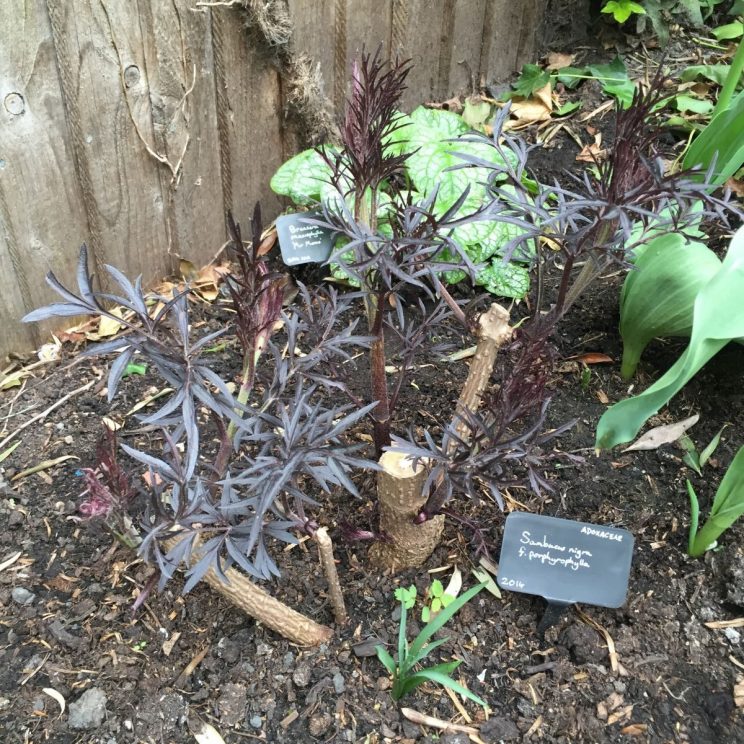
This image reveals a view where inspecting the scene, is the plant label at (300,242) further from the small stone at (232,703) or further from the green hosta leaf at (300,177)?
the small stone at (232,703)

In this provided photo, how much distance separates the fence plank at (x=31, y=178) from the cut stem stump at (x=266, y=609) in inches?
32.8

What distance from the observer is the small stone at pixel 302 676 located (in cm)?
112

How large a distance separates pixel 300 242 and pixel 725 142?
0.97m

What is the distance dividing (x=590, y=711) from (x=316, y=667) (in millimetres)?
440

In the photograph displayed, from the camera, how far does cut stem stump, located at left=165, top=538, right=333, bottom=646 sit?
1057 millimetres

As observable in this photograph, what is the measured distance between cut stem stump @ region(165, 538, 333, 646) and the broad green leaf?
1.21 m

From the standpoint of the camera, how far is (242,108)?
180cm

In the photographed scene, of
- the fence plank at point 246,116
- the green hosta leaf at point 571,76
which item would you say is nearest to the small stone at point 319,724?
the fence plank at point 246,116

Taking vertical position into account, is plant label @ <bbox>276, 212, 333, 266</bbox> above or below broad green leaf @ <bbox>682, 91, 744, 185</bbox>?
below

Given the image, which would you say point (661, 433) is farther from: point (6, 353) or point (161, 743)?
point (6, 353)

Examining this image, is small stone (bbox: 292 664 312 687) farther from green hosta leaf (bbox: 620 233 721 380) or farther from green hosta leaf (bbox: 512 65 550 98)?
green hosta leaf (bbox: 512 65 550 98)

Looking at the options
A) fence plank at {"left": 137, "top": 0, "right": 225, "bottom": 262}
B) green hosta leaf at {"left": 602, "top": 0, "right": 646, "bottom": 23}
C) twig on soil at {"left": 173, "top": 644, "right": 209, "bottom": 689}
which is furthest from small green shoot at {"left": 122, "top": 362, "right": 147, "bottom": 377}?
green hosta leaf at {"left": 602, "top": 0, "right": 646, "bottom": 23}

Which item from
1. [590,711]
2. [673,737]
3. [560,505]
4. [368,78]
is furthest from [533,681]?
[368,78]

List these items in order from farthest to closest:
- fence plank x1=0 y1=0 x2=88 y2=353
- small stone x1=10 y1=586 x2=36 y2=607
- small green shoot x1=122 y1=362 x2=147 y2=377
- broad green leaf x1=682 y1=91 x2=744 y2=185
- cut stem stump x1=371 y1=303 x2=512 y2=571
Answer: small green shoot x1=122 y1=362 x2=147 y2=377
broad green leaf x1=682 y1=91 x2=744 y2=185
fence plank x1=0 y1=0 x2=88 y2=353
small stone x1=10 y1=586 x2=36 y2=607
cut stem stump x1=371 y1=303 x2=512 y2=571
